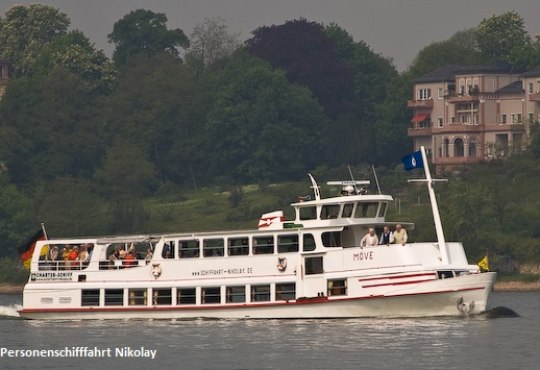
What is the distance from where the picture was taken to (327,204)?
331 ft

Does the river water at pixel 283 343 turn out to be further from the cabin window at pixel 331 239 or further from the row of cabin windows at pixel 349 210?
the row of cabin windows at pixel 349 210

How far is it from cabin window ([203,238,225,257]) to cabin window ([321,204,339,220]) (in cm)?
468

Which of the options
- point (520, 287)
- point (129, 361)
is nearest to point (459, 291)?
point (129, 361)

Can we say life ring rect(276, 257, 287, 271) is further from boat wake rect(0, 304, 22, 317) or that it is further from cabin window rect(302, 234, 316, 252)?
boat wake rect(0, 304, 22, 317)

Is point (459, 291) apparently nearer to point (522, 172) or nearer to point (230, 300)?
point (230, 300)

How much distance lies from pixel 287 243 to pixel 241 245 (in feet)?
6.72

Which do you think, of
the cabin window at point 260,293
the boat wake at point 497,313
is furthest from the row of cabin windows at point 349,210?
the boat wake at point 497,313

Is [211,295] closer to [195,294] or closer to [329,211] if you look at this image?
[195,294]

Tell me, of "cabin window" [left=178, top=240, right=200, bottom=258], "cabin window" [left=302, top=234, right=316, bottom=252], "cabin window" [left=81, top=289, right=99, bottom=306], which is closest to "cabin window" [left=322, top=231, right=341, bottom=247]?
"cabin window" [left=302, top=234, right=316, bottom=252]

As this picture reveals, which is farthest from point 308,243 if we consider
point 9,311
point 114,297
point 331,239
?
point 9,311

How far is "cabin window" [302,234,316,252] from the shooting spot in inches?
3939

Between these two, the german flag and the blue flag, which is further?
the german flag

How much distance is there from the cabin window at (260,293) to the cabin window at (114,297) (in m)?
6.49

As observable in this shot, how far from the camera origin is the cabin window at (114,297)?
10319cm
